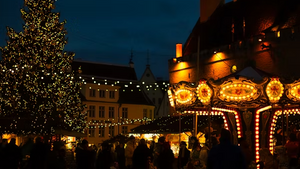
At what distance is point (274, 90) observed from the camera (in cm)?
2300

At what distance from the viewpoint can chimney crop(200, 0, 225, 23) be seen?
5040 centimetres

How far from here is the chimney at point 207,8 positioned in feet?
165

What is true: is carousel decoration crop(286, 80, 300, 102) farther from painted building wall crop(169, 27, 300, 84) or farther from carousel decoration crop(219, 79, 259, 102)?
painted building wall crop(169, 27, 300, 84)

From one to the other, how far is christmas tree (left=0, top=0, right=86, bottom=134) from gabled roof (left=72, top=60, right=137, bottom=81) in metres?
25.7

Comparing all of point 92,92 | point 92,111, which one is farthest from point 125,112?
point 92,92

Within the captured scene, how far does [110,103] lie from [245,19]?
84.1 ft

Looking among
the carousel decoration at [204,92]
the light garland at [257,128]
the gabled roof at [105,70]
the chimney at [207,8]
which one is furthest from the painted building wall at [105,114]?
the carousel decoration at [204,92]

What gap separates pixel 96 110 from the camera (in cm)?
6288

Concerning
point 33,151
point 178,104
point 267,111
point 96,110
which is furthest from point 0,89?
point 96,110

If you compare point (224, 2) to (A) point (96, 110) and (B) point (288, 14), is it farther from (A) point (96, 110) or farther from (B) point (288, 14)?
(A) point (96, 110)

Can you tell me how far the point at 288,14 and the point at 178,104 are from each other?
Answer: 16098 millimetres

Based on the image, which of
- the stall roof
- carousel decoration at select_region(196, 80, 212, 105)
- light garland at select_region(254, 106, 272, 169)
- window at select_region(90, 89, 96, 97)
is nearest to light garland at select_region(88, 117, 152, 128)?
window at select_region(90, 89, 96, 97)

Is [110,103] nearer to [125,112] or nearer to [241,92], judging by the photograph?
[125,112]

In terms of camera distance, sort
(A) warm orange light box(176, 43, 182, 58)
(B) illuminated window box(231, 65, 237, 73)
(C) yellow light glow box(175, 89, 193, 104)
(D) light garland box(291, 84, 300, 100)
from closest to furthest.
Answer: (D) light garland box(291, 84, 300, 100), (C) yellow light glow box(175, 89, 193, 104), (B) illuminated window box(231, 65, 237, 73), (A) warm orange light box(176, 43, 182, 58)
